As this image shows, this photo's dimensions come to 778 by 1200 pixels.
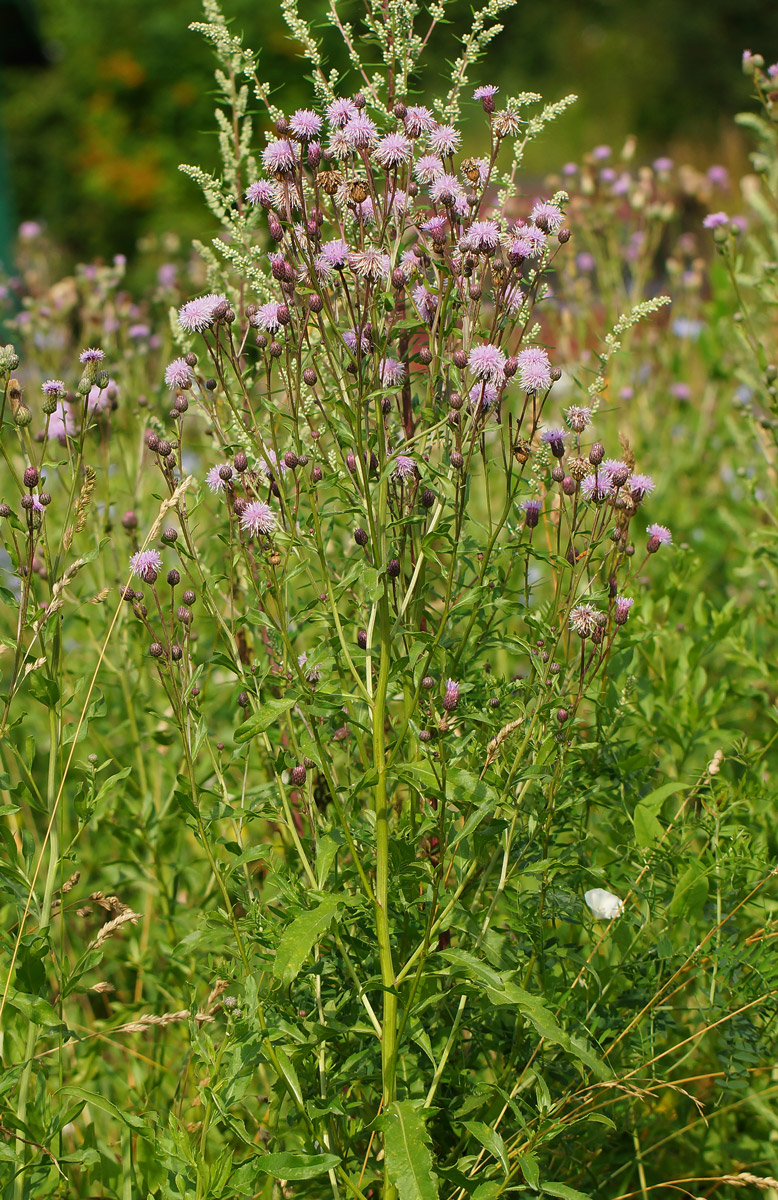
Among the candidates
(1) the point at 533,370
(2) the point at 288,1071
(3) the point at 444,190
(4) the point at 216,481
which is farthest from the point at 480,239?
(2) the point at 288,1071

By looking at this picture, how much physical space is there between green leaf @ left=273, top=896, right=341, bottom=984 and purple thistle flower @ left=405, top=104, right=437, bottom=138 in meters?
1.09

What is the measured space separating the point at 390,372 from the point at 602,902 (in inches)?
36.8

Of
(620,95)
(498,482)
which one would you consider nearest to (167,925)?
(498,482)

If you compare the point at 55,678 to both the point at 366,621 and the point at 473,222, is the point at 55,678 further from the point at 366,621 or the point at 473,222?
the point at 473,222

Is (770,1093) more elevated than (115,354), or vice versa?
(115,354)

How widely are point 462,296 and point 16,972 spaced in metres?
1.23

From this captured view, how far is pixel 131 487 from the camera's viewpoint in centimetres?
269

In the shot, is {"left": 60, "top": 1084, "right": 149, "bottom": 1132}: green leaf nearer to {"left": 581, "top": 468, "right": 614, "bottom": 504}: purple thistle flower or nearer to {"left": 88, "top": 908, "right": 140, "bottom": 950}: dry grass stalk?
{"left": 88, "top": 908, "right": 140, "bottom": 950}: dry grass stalk

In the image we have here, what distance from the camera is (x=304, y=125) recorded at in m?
1.60

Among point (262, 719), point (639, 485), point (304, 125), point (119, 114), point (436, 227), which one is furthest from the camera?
point (119, 114)

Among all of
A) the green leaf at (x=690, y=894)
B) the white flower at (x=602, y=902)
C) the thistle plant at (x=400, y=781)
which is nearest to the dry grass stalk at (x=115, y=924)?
the thistle plant at (x=400, y=781)

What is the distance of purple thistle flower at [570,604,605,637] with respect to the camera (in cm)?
160

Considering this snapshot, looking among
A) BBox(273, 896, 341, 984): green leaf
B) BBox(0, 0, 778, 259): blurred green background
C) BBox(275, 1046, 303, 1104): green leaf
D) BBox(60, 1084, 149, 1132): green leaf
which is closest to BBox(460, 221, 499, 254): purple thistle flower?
BBox(273, 896, 341, 984): green leaf

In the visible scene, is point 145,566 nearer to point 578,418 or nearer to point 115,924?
point 115,924
